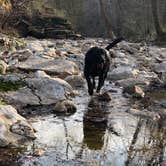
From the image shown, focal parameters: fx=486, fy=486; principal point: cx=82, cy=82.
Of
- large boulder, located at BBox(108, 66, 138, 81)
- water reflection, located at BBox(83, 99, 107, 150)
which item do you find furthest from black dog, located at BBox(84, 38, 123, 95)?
large boulder, located at BBox(108, 66, 138, 81)

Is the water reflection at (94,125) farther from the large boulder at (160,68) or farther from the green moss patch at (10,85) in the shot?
the large boulder at (160,68)

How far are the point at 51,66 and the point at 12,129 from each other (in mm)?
6030

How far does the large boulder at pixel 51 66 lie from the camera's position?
11999 mm

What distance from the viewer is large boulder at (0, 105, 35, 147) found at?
6172 millimetres

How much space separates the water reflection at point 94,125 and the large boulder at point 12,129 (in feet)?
2.72

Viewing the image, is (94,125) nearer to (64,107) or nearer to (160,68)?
(64,107)

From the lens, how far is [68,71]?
12.1 m

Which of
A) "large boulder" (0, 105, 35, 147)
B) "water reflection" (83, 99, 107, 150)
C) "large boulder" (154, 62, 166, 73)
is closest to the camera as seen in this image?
"large boulder" (0, 105, 35, 147)

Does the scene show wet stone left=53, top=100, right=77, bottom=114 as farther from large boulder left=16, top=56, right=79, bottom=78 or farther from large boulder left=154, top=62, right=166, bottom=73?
large boulder left=154, top=62, right=166, bottom=73

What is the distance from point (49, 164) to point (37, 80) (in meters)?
4.13

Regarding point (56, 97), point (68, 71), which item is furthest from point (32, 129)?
point (68, 71)

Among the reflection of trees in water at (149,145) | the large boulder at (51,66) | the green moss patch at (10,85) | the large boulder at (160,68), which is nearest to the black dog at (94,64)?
the large boulder at (51,66)

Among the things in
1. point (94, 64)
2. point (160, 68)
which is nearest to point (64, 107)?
point (94, 64)

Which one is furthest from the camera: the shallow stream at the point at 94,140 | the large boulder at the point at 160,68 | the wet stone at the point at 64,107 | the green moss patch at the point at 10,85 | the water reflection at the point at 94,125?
the large boulder at the point at 160,68
